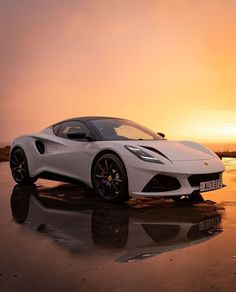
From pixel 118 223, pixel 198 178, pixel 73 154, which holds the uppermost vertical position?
pixel 73 154

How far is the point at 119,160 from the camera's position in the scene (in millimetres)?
5871

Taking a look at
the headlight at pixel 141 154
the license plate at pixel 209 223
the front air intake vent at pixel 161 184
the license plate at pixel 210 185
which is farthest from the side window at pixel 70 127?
the license plate at pixel 209 223

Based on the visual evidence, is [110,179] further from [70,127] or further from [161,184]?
[70,127]

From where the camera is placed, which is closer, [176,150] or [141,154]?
[141,154]

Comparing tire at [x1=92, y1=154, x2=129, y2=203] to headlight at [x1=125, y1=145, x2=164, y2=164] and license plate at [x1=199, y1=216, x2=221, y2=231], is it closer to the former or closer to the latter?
headlight at [x1=125, y1=145, x2=164, y2=164]

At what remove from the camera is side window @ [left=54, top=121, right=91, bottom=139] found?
6961mm

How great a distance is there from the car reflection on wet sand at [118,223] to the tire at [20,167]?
1.41 metres

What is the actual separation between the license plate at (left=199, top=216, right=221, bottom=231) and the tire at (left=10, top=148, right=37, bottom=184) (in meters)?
4.29

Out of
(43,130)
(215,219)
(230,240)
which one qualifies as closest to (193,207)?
(215,219)

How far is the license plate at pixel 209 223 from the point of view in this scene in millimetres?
4293

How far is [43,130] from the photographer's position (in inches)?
314

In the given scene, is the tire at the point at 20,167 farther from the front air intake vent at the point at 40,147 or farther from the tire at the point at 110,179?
the tire at the point at 110,179

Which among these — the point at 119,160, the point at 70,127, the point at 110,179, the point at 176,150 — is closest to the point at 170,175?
the point at 176,150

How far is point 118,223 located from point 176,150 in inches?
76.0
